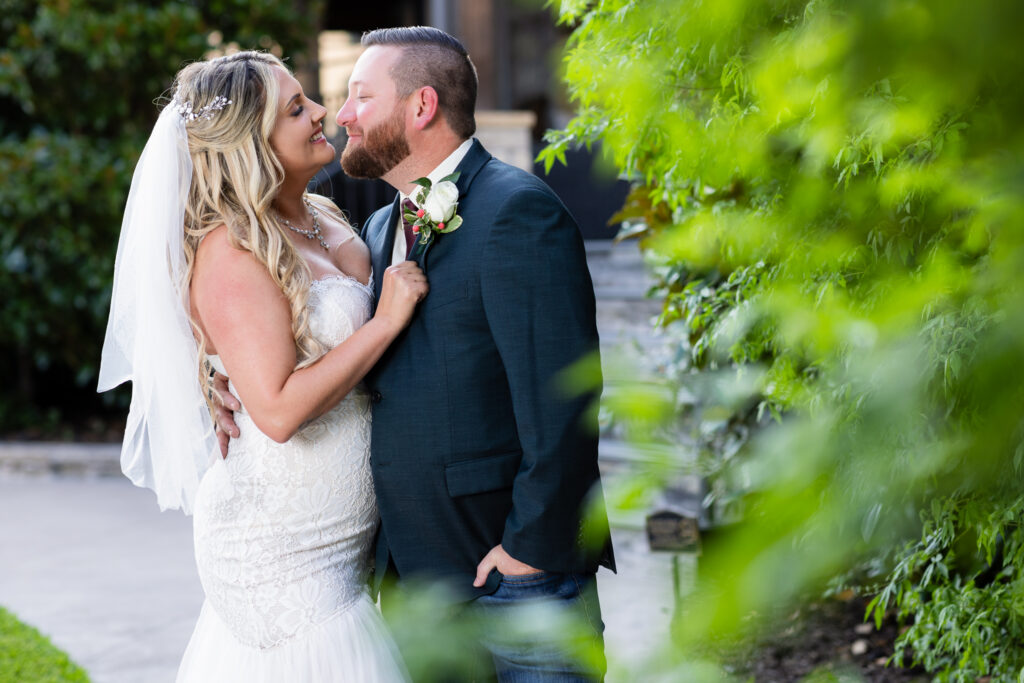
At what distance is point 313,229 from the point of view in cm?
282

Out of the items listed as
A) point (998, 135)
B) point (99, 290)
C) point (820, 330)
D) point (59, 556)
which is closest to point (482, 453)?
point (820, 330)

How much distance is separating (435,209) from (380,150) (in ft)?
0.80

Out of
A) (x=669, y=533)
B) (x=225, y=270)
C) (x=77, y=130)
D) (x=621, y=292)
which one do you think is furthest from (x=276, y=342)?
(x=77, y=130)

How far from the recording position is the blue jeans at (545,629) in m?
1.01

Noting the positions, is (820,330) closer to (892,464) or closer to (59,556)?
(892,464)

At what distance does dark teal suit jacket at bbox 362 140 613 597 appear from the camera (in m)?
2.23

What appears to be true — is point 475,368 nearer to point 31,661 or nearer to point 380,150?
point 380,150

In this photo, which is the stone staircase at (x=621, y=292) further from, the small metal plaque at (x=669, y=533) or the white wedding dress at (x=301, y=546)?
the white wedding dress at (x=301, y=546)

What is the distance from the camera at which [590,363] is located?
75cm

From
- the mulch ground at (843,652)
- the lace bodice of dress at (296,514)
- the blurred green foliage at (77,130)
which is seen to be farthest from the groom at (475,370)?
the blurred green foliage at (77,130)

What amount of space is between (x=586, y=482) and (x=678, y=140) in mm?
1516

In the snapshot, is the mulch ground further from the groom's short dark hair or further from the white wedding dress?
the groom's short dark hair

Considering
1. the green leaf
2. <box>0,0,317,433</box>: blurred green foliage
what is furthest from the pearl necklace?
<box>0,0,317,433</box>: blurred green foliage

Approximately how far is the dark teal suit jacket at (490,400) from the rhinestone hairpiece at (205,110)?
2.03ft
